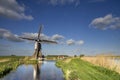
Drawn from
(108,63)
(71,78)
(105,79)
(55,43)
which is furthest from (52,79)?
(55,43)

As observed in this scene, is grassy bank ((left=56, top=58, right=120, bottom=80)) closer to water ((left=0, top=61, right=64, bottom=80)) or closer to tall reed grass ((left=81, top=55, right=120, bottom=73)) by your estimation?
tall reed grass ((left=81, top=55, right=120, bottom=73))

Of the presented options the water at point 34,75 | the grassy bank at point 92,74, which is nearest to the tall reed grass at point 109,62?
the grassy bank at point 92,74

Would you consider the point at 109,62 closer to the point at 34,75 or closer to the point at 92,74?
the point at 92,74

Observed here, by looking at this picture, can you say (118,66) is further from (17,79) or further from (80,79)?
(17,79)

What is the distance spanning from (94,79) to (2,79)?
33.5 ft

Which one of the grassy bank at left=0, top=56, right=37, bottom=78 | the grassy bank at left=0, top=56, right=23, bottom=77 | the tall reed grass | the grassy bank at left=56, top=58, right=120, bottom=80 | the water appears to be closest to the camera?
the grassy bank at left=56, top=58, right=120, bottom=80

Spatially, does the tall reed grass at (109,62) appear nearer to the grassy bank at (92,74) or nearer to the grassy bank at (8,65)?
the grassy bank at (92,74)

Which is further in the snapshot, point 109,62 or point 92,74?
point 109,62

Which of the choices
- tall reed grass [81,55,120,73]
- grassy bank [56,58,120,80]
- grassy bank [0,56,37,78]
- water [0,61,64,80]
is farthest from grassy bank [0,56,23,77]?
tall reed grass [81,55,120,73]

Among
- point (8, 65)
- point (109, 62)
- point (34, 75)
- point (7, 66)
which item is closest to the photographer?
point (109, 62)

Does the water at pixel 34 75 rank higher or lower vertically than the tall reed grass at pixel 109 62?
lower

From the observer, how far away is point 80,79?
19203 millimetres

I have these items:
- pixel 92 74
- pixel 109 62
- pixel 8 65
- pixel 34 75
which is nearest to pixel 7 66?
pixel 8 65

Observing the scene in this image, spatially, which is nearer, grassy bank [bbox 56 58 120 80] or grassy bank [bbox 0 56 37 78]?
grassy bank [bbox 56 58 120 80]
